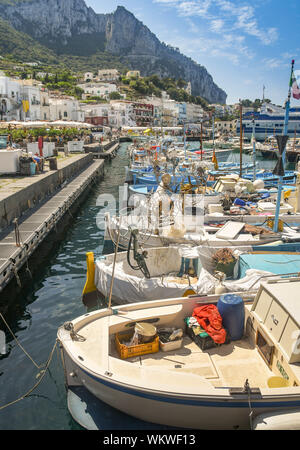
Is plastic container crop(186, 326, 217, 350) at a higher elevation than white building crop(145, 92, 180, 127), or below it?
below

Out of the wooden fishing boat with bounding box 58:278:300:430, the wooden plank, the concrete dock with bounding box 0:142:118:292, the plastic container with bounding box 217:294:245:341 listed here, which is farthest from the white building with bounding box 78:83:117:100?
the plastic container with bounding box 217:294:245:341

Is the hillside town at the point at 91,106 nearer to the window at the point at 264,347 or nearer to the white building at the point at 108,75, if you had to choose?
the white building at the point at 108,75

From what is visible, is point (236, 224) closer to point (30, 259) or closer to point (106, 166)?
point (30, 259)

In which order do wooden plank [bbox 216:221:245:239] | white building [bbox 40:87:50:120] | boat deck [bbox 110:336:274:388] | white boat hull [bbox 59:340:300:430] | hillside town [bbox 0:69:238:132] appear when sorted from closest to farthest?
white boat hull [bbox 59:340:300:430] < boat deck [bbox 110:336:274:388] < wooden plank [bbox 216:221:245:239] < hillside town [bbox 0:69:238:132] < white building [bbox 40:87:50:120]

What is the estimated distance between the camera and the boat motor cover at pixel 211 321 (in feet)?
24.4

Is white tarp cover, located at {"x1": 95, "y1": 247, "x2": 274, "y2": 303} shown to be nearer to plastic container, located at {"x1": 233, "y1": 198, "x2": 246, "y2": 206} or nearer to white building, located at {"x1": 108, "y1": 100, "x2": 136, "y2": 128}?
plastic container, located at {"x1": 233, "y1": 198, "x2": 246, "y2": 206}

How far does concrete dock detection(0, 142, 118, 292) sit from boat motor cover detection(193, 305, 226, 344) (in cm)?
730

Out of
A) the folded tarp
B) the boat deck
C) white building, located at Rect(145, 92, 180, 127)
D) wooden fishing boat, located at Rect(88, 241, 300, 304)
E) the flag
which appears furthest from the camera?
white building, located at Rect(145, 92, 180, 127)

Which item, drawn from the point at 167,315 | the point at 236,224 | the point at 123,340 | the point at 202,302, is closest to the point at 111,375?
the point at 123,340

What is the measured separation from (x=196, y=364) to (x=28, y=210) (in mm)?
15148

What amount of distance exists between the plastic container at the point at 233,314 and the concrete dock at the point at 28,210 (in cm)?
785

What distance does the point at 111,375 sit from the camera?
5.95 m

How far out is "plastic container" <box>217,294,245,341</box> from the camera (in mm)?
7582
